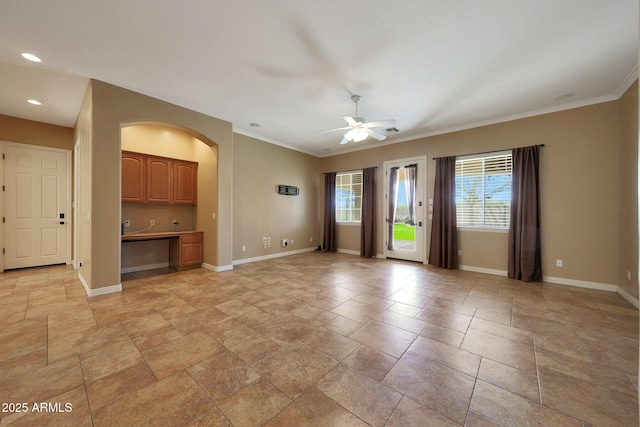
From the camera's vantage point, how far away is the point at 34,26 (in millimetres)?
2363

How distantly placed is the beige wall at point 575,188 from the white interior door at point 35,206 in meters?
8.93

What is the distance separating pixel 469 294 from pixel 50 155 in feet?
27.4

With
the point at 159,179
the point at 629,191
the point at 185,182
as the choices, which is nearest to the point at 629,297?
the point at 629,191

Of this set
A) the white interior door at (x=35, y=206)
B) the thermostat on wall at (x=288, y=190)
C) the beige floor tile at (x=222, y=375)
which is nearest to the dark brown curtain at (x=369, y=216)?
the thermostat on wall at (x=288, y=190)

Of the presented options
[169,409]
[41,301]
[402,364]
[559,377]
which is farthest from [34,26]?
[559,377]

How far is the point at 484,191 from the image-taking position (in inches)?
189

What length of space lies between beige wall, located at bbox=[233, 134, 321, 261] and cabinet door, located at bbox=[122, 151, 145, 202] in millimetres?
1752

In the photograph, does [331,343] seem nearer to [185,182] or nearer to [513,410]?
[513,410]

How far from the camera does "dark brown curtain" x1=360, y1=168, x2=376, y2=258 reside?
20.9 feet

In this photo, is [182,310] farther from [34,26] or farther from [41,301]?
[34,26]

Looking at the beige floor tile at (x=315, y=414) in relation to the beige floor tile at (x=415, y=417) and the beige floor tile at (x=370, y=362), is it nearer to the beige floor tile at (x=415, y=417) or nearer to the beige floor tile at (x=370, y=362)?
the beige floor tile at (x=415, y=417)

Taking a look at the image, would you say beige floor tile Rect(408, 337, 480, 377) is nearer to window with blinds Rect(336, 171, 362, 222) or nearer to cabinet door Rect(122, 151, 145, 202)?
window with blinds Rect(336, 171, 362, 222)

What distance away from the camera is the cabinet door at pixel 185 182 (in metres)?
5.14

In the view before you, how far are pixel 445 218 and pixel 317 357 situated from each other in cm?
428
